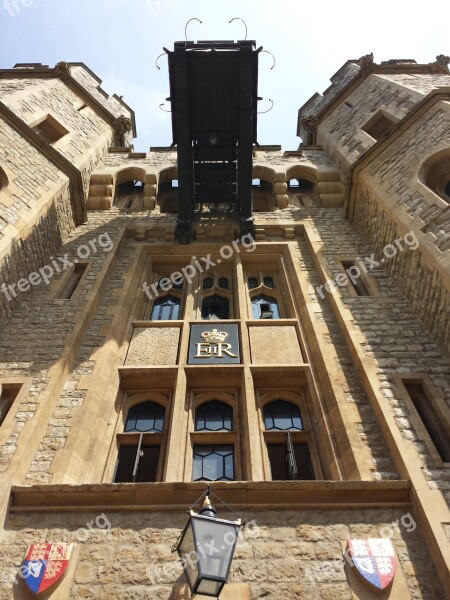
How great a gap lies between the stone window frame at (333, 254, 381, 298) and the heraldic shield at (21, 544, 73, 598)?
6088mm

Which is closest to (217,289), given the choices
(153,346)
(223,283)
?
(223,283)

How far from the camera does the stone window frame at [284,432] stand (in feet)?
20.1

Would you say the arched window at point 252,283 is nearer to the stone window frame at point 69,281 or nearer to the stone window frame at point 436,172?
the stone window frame at point 69,281

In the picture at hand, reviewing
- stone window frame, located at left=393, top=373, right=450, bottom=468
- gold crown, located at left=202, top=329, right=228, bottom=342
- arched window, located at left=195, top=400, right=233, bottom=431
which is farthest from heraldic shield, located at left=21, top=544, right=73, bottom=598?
gold crown, located at left=202, top=329, right=228, bottom=342

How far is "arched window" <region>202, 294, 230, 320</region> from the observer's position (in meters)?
9.84

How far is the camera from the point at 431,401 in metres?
6.39

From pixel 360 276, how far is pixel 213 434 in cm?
469

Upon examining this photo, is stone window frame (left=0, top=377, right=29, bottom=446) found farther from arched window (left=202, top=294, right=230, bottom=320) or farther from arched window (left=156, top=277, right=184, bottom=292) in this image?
arched window (left=156, top=277, right=184, bottom=292)

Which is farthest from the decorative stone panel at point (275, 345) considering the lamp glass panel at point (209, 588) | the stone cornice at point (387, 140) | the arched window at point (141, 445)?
the stone cornice at point (387, 140)

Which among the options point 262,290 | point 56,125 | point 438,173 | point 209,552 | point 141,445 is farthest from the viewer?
point 56,125

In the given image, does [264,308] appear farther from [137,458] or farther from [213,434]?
[137,458]

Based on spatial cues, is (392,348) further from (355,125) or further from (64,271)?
(355,125)

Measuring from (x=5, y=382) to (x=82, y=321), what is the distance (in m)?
1.64

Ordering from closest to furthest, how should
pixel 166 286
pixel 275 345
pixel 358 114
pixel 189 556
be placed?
pixel 189 556
pixel 275 345
pixel 166 286
pixel 358 114
